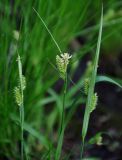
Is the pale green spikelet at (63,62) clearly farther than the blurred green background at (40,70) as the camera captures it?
No

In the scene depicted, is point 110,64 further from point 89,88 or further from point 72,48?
point 89,88

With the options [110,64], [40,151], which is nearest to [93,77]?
[40,151]

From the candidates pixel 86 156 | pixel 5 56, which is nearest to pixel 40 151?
pixel 86 156

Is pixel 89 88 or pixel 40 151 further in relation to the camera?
pixel 40 151

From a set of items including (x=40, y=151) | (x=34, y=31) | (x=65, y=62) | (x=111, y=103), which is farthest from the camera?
(x=111, y=103)

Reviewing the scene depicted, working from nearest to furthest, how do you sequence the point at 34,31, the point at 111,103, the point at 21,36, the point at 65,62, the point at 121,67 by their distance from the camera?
1. the point at 65,62
2. the point at 21,36
3. the point at 34,31
4. the point at 111,103
5. the point at 121,67

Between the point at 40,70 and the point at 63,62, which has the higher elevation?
the point at 40,70

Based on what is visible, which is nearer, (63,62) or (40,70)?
(63,62)

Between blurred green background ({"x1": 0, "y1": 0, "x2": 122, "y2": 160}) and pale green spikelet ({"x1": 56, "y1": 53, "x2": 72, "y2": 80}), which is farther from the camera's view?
blurred green background ({"x1": 0, "y1": 0, "x2": 122, "y2": 160})

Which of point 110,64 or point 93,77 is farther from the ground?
point 110,64

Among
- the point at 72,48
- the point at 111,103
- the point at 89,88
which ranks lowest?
the point at 89,88
